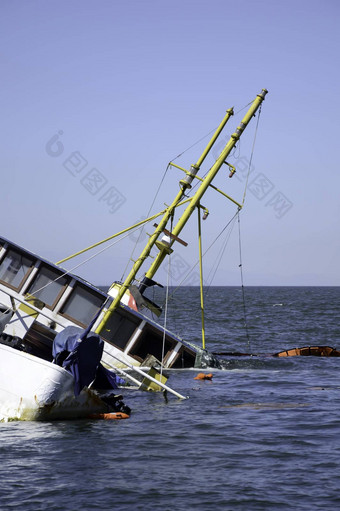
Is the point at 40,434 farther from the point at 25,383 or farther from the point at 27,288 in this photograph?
the point at 27,288

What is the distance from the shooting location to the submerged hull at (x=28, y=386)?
19.4 meters

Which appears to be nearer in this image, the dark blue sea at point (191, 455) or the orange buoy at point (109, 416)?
the dark blue sea at point (191, 455)

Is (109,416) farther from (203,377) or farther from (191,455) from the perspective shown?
(203,377)

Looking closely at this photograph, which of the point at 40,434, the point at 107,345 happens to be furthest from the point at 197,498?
the point at 107,345

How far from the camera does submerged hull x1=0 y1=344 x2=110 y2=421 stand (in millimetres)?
19359

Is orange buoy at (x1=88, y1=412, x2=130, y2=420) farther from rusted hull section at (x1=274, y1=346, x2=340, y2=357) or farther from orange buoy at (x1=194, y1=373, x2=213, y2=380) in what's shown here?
rusted hull section at (x1=274, y1=346, x2=340, y2=357)

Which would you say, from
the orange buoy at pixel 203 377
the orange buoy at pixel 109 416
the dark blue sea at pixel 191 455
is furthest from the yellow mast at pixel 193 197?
the orange buoy at pixel 109 416

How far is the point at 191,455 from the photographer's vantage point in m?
17.1

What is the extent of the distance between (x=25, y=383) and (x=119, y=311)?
11698 millimetres

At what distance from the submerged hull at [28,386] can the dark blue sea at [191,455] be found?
0.49 meters

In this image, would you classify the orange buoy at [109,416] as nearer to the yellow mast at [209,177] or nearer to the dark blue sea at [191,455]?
the dark blue sea at [191,455]

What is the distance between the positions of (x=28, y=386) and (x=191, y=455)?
5.30 metres

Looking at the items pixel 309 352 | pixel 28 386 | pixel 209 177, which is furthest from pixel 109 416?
pixel 309 352

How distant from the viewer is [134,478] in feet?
49.7
